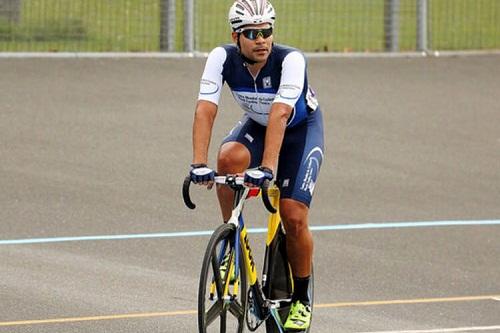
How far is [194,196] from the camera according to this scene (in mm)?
13781

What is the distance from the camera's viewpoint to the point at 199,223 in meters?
12.8

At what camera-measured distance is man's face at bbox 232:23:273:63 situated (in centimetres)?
820

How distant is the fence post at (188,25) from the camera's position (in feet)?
64.0

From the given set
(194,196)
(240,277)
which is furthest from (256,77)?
(194,196)

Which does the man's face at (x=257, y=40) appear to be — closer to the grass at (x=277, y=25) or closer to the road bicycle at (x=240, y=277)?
the road bicycle at (x=240, y=277)

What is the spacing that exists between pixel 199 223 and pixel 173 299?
279 cm

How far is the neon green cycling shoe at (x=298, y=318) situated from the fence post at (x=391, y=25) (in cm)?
1242

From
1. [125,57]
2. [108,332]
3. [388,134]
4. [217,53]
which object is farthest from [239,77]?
[125,57]

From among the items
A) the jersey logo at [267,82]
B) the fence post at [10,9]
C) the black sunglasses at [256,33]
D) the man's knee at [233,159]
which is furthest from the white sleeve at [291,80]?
the fence post at [10,9]

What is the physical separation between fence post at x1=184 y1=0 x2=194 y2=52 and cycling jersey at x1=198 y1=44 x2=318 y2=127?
11102 mm

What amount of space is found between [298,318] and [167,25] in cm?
1138

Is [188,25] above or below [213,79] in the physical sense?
above

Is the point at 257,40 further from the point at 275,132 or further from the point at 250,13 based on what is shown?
the point at 275,132

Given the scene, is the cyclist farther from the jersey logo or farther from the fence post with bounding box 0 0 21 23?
the fence post with bounding box 0 0 21 23
